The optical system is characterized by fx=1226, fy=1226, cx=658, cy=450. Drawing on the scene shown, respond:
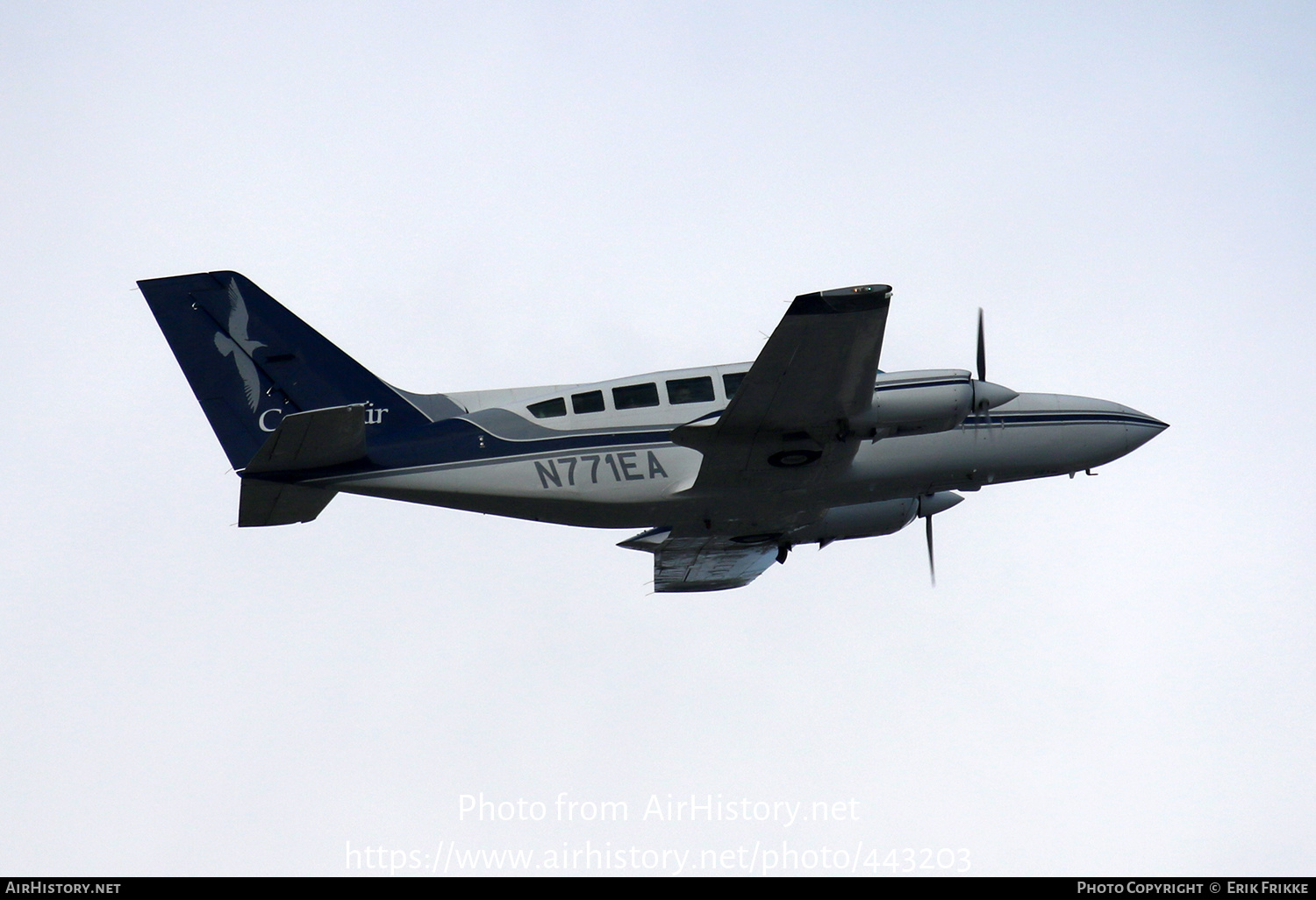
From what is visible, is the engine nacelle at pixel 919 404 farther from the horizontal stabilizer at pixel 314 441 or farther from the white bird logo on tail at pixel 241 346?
the white bird logo on tail at pixel 241 346

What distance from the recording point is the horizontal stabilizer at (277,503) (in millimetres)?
22462

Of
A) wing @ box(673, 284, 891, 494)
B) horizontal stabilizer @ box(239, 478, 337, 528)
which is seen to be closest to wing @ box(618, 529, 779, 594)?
wing @ box(673, 284, 891, 494)

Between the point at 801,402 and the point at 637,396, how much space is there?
3625 millimetres

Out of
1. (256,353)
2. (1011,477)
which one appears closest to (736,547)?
(1011,477)

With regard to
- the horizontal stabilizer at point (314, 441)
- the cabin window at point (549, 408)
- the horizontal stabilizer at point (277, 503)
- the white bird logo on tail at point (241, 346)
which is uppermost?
the white bird logo on tail at point (241, 346)

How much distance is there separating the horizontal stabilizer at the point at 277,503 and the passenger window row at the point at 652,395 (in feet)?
14.4

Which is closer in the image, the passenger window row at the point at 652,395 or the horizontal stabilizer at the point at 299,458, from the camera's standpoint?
the horizontal stabilizer at the point at 299,458

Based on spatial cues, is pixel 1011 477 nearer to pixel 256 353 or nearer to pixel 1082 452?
pixel 1082 452

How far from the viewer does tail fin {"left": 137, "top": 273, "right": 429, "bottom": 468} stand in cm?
2398

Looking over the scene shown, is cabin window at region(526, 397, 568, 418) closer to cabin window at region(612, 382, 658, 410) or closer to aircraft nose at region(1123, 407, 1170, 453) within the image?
cabin window at region(612, 382, 658, 410)

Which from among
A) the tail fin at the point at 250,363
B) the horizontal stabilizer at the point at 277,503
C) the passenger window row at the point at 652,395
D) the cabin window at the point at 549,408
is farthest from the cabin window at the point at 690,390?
the horizontal stabilizer at the point at 277,503

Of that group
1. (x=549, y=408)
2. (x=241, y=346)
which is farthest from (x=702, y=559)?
(x=241, y=346)
